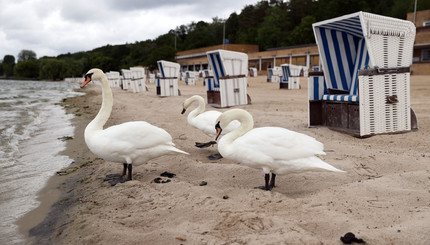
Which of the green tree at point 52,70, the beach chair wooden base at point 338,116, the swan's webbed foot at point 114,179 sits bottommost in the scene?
the swan's webbed foot at point 114,179

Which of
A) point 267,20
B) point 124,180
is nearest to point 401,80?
point 124,180

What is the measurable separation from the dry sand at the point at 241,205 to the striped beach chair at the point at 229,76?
6616 mm

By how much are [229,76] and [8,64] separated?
162 m

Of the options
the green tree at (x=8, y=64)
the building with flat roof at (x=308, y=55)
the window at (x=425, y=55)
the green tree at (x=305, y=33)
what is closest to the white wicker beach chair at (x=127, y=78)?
the building with flat roof at (x=308, y=55)

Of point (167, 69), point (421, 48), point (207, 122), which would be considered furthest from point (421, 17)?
point (207, 122)

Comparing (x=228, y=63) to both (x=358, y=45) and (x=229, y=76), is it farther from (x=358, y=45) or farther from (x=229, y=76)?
(x=358, y=45)

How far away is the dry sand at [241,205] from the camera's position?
234 cm

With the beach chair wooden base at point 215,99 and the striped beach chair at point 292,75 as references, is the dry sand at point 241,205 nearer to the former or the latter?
the beach chair wooden base at point 215,99

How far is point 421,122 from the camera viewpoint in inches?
266

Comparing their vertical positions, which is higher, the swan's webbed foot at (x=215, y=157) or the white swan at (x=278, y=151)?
the white swan at (x=278, y=151)

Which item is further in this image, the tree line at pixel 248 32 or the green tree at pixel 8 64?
the green tree at pixel 8 64

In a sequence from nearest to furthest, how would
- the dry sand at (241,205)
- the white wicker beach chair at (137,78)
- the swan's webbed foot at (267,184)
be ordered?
the dry sand at (241,205)
the swan's webbed foot at (267,184)
the white wicker beach chair at (137,78)

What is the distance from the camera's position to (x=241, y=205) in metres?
2.86

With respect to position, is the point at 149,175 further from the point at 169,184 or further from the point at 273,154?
the point at 273,154
